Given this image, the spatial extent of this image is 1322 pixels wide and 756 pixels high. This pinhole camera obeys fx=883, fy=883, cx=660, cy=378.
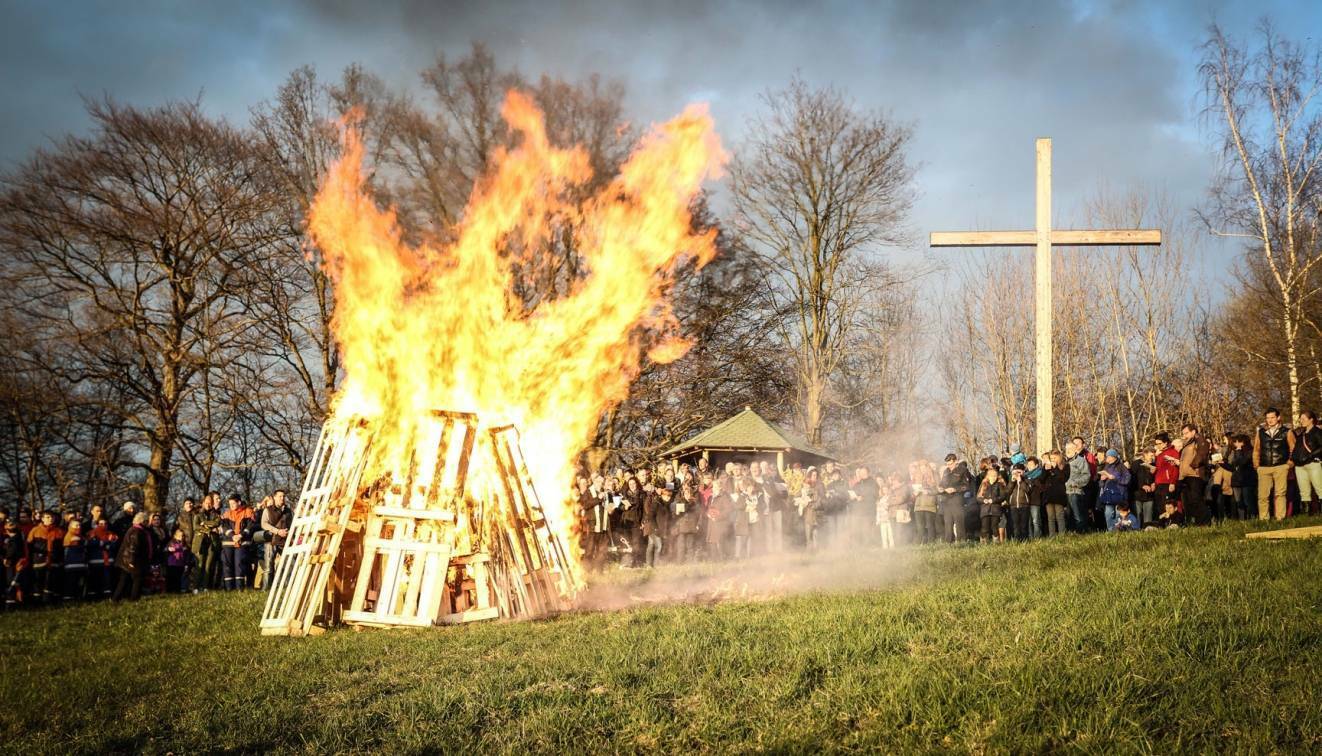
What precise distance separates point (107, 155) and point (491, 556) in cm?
1912

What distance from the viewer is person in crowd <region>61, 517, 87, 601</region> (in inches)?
642

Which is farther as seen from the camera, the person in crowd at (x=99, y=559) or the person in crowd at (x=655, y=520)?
the person in crowd at (x=655, y=520)

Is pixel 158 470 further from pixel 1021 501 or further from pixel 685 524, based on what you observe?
pixel 1021 501

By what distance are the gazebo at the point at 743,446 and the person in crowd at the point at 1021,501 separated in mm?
11008

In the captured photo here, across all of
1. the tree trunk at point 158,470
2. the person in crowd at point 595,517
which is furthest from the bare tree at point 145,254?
the person in crowd at point 595,517

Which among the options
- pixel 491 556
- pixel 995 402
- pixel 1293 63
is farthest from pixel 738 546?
pixel 995 402

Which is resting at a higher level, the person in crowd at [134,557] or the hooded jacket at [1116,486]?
the hooded jacket at [1116,486]

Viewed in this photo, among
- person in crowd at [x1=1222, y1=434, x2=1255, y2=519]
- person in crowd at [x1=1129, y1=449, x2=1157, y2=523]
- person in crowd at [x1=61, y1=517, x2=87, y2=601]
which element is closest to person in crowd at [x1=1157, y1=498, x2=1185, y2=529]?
person in crowd at [x1=1129, y1=449, x2=1157, y2=523]

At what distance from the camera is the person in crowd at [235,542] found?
17.0m

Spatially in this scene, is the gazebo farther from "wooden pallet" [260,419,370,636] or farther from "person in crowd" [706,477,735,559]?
"wooden pallet" [260,419,370,636]

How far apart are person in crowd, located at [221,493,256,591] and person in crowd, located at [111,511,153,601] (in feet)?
4.75

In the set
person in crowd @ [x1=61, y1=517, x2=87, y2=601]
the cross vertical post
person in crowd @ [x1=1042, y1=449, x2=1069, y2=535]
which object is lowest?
person in crowd @ [x1=61, y1=517, x2=87, y2=601]

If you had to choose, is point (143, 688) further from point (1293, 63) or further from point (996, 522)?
point (1293, 63)

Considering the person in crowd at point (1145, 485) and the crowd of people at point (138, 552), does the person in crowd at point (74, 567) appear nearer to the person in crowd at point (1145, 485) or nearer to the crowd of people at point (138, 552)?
the crowd of people at point (138, 552)
